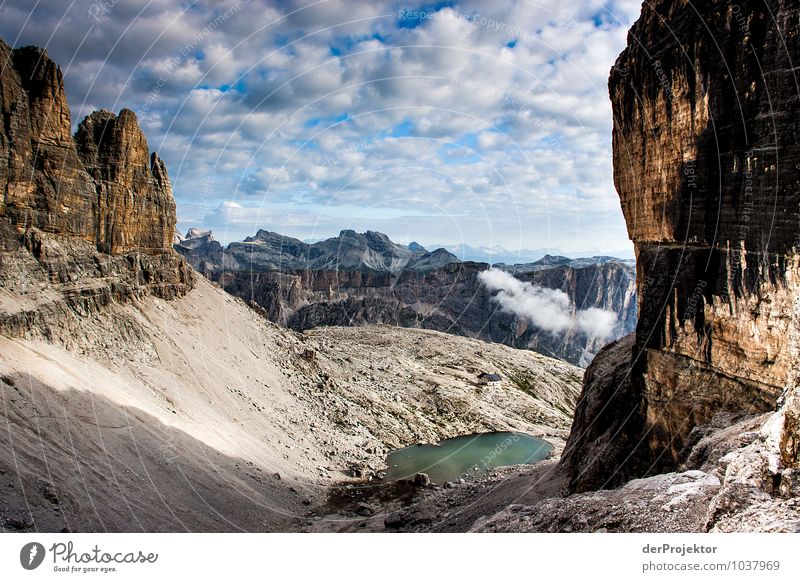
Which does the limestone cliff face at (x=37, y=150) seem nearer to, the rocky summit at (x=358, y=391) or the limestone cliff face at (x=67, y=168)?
the limestone cliff face at (x=67, y=168)

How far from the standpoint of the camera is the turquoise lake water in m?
54.7

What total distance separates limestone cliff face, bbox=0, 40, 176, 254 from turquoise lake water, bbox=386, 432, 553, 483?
133 feet

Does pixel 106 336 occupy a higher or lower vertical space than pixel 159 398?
higher

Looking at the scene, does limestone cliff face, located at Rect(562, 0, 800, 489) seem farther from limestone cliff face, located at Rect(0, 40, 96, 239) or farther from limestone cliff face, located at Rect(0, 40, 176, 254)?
limestone cliff face, located at Rect(0, 40, 176, 254)

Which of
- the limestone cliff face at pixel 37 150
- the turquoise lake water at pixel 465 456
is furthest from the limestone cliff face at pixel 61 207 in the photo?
the turquoise lake water at pixel 465 456

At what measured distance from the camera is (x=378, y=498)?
42.0 metres

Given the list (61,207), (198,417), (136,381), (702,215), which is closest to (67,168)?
(61,207)

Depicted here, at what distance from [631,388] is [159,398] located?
36.4 metres

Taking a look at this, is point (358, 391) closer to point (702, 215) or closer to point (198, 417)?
point (198, 417)

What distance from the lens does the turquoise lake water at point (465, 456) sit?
5472cm

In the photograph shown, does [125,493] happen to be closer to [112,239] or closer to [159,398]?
[159,398]

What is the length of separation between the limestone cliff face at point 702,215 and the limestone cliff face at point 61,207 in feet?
135

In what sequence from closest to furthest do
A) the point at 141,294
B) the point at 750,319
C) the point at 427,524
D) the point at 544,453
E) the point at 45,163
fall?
the point at 750,319, the point at 427,524, the point at 45,163, the point at 141,294, the point at 544,453

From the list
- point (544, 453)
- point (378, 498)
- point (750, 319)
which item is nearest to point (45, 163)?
point (378, 498)
